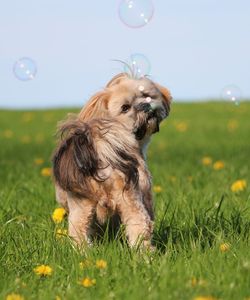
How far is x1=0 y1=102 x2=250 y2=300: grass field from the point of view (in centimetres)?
423

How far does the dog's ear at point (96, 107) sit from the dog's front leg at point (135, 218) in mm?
632

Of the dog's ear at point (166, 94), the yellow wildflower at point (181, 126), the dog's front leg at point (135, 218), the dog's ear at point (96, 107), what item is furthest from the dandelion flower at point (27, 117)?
the dog's front leg at point (135, 218)

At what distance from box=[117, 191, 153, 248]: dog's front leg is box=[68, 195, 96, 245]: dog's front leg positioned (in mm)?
205

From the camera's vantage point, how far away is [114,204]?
493 centimetres

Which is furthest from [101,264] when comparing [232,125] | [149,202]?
[232,125]

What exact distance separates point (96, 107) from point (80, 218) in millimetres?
768

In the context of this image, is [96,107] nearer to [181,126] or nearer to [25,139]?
[25,139]

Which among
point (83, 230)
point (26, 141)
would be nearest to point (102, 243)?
point (83, 230)

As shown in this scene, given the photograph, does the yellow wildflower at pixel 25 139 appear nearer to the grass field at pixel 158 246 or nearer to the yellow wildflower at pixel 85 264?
the grass field at pixel 158 246

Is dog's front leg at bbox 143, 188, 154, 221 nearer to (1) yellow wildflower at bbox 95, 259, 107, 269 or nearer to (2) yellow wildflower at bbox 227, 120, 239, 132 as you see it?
(1) yellow wildflower at bbox 95, 259, 107, 269

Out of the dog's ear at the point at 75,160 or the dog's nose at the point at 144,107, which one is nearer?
the dog's ear at the point at 75,160

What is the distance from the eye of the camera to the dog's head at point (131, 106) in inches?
Result: 204

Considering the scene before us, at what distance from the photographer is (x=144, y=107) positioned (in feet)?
17.1

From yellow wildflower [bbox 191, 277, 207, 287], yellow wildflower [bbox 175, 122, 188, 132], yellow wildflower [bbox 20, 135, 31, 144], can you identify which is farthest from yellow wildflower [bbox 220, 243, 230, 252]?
yellow wildflower [bbox 175, 122, 188, 132]
